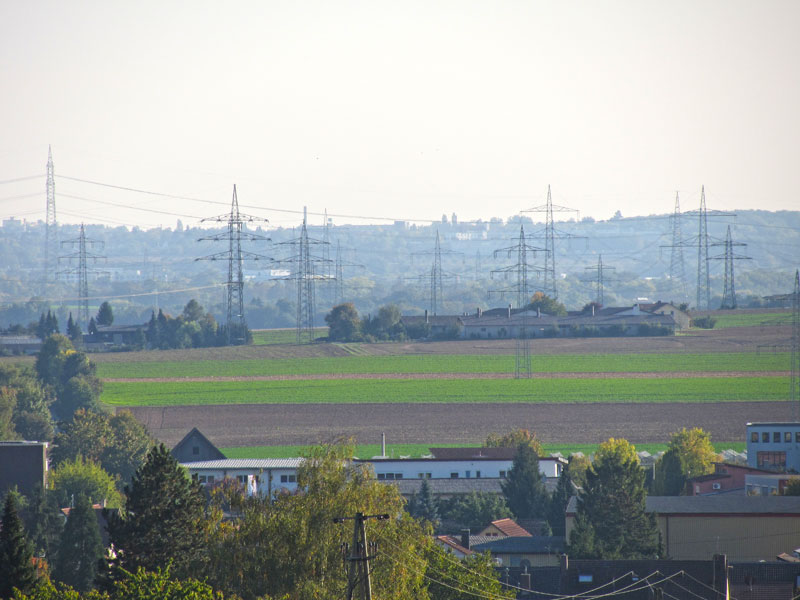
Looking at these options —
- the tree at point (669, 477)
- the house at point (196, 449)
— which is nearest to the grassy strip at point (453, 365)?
the house at point (196, 449)

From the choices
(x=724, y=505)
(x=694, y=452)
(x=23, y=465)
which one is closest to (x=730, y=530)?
(x=724, y=505)

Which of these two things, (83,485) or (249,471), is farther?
(249,471)

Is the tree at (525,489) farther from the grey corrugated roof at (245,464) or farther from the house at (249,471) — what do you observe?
the grey corrugated roof at (245,464)

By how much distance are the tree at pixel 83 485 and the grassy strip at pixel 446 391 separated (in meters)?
30.0

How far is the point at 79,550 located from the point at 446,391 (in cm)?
5336

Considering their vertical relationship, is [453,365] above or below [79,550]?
above

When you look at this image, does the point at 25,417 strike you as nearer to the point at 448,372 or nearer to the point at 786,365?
the point at 448,372

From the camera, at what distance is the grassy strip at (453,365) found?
99938mm

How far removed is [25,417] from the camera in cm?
7294

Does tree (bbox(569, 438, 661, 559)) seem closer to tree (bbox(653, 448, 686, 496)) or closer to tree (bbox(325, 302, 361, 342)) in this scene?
tree (bbox(653, 448, 686, 496))

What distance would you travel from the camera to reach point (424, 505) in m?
50.3

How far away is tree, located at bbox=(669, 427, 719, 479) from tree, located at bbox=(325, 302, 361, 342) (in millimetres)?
58829

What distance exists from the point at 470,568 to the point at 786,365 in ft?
232

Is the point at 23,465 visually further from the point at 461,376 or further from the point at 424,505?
the point at 461,376
